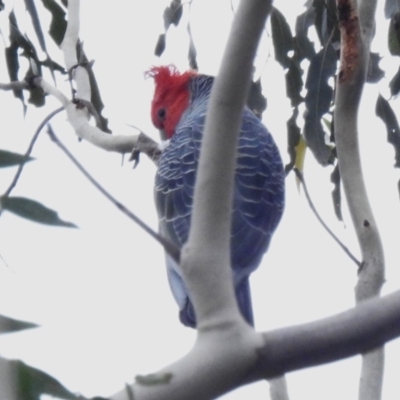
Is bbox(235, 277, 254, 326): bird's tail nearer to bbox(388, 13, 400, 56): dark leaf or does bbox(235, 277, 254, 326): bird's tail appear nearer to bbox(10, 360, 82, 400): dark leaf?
bbox(388, 13, 400, 56): dark leaf

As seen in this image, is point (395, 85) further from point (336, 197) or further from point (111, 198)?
point (111, 198)

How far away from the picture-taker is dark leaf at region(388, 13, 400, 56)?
2777 mm

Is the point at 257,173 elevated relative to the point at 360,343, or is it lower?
elevated

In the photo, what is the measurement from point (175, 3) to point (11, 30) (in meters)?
0.61

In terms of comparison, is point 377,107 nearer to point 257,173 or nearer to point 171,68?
point 257,173

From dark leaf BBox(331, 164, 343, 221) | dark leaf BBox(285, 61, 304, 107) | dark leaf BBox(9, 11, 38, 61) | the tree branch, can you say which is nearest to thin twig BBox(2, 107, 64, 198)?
dark leaf BBox(9, 11, 38, 61)

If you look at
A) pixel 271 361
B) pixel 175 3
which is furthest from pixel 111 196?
pixel 175 3

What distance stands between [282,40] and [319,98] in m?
0.45

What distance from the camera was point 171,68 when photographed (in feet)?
12.8

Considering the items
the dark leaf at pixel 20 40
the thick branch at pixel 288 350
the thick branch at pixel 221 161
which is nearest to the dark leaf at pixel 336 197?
the dark leaf at pixel 20 40

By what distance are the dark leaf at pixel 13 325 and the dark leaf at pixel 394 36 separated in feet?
6.75

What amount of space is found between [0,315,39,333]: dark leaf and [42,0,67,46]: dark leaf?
193cm

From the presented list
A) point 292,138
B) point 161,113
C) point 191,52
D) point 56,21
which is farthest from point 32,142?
point 161,113

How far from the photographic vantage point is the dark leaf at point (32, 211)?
3.48ft
